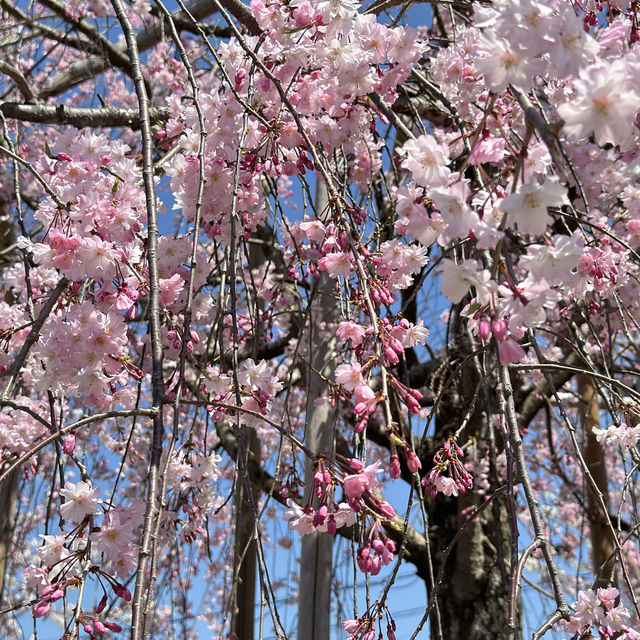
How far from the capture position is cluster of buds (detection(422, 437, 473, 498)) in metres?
1.29

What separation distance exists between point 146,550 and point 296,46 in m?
1.15

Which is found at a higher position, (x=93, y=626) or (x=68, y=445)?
(x=68, y=445)

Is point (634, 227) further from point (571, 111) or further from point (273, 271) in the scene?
point (273, 271)

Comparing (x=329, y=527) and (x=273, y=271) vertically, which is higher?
(x=273, y=271)

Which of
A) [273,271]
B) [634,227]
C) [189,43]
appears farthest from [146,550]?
[189,43]

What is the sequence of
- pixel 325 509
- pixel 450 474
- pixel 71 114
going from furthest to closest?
pixel 71 114
pixel 450 474
pixel 325 509

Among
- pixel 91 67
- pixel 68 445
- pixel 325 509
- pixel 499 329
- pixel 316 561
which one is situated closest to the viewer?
pixel 499 329

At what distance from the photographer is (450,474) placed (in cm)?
131

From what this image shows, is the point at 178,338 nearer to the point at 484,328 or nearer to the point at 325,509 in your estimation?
the point at 325,509

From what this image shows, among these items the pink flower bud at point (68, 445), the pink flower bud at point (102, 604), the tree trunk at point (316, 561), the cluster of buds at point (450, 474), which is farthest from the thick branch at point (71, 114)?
the pink flower bud at point (102, 604)

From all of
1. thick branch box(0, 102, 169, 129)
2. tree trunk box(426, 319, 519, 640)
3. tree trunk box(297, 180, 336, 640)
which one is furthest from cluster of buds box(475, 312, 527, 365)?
tree trunk box(426, 319, 519, 640)

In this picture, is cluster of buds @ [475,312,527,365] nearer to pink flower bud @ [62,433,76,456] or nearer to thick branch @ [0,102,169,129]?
pink flower bud @ [62,433,76,456]

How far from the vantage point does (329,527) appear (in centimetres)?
91

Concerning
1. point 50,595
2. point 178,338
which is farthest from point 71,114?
point 50,595
